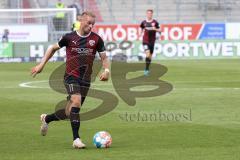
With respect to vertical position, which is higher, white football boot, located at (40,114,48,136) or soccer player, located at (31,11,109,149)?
soccer player, located at (31,11,109,149)

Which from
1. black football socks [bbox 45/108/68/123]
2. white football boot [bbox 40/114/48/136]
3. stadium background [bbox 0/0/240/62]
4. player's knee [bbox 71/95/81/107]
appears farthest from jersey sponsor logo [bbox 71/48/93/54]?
stadium background [bbox 0/0/240/62]

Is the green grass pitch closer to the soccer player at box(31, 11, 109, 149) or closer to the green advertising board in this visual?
the soccer player at box(31, 11, 109, 149)

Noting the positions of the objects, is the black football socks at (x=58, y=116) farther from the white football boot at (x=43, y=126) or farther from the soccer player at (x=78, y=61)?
the soccer player at (x=78, y=61)

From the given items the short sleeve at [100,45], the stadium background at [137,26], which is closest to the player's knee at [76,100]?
the short sleeve at [100,45]

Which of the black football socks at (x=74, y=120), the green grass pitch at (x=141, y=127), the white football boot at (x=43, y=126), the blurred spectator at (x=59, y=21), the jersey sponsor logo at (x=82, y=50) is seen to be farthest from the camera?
the blurred spectator at (x=59, y=21)

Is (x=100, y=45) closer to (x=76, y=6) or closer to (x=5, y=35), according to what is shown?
(x=5, y=35)

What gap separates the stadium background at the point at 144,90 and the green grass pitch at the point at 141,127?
1cm

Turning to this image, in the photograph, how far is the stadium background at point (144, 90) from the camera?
12.1 metres

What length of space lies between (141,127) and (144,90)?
26.1 ft

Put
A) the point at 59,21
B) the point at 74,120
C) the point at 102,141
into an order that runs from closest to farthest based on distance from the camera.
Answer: the point at 102,141
the point at 74,120
the point at 59,21

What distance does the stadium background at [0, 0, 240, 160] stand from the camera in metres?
12.1

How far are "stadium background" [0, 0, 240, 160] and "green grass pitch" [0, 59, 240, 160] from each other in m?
0.01

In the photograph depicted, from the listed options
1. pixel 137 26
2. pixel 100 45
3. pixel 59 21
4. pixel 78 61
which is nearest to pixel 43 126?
pixel 78 61

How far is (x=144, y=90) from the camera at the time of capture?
2269 centimetres
